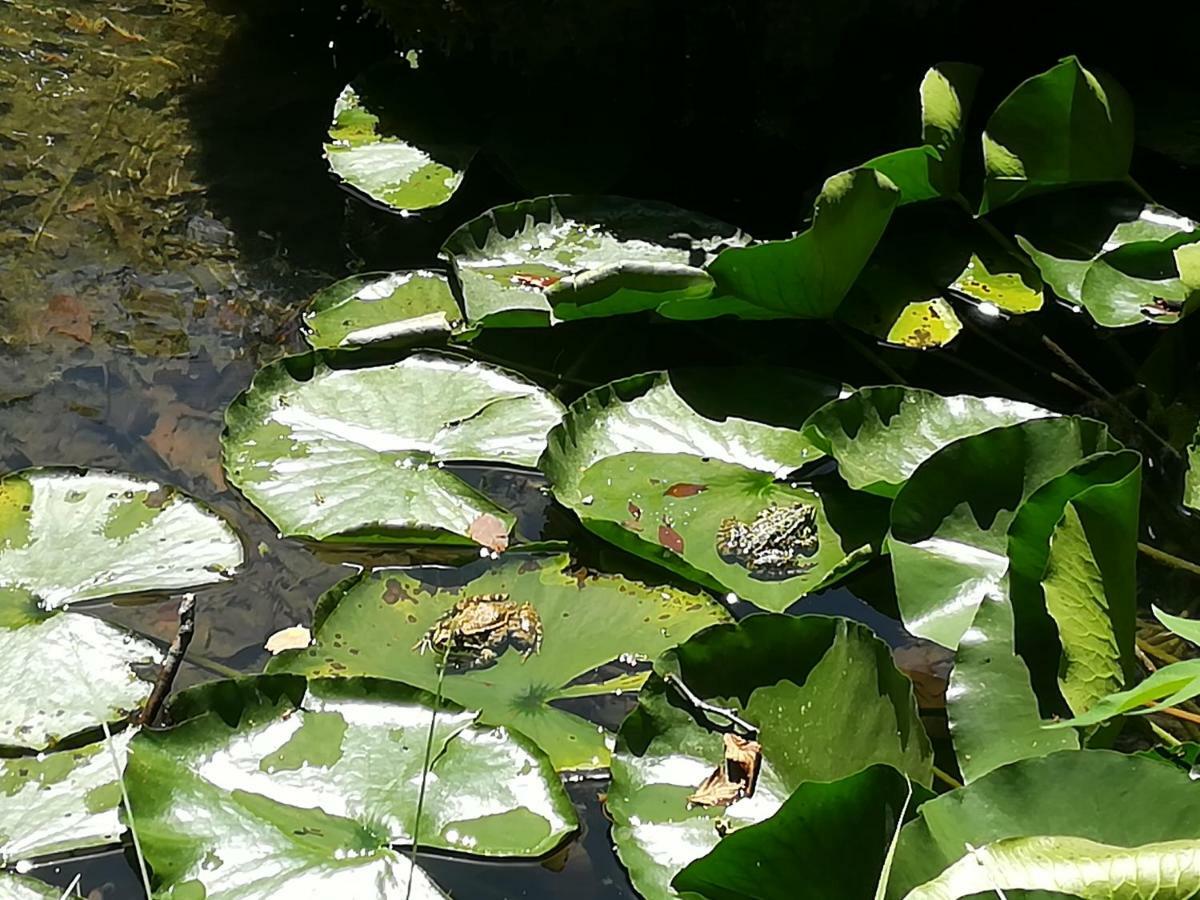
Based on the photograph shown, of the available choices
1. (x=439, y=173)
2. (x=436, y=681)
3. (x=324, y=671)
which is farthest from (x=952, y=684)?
(x=439, y=173)

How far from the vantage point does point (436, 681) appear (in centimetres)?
127

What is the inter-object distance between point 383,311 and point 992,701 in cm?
102

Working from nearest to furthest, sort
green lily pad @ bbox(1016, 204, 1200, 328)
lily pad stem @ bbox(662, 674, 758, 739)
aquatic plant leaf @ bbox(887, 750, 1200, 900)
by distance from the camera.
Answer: aquatic plant leaf @ bbox(887, 750, 1200, 900)
lily pad stem @ bbox(662, 674, 758, 739)
green lily pad @ bbox(1016, 204, 1200, 328)

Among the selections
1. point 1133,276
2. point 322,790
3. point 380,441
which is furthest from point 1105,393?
point 322,790

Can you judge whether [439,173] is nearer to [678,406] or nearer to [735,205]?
[735,205]

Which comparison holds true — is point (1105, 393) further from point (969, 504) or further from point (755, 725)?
point (755, 725)

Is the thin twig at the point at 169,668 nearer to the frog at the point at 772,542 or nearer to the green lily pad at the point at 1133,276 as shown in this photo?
the frog at the point at 772,542

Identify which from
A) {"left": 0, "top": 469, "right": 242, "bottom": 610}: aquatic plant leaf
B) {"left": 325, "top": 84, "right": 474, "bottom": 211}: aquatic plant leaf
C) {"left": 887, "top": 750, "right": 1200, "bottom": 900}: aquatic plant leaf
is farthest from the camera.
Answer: {"left": 325, "top": 84, "right": 474, "bottom": 211}: aquatic plant leaf

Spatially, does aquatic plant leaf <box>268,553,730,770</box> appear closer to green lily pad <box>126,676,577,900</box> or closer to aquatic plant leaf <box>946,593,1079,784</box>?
green lily pad <box>126,676,577,900</box>

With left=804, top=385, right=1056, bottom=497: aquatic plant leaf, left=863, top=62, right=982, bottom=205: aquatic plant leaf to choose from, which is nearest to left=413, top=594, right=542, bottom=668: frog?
left=804, top=385, right=1056, bottom=497: aquatic plant leaf

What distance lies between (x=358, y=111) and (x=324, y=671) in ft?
3.81

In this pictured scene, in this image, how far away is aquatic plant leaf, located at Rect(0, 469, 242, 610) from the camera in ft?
4.49

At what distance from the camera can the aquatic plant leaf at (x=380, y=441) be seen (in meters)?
1.44

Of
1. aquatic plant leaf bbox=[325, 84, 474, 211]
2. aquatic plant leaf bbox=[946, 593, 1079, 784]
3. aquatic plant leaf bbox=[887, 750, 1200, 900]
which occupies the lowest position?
aquatic plant leaf bbox=[946, 593, 1079, 784]
